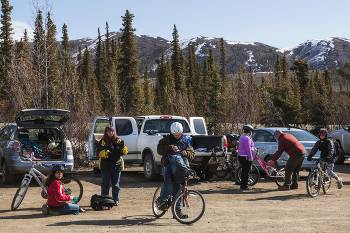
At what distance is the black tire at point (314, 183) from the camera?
10.4m

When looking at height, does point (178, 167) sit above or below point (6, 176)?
above

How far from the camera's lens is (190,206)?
723 centimetres

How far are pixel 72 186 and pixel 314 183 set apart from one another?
607cm

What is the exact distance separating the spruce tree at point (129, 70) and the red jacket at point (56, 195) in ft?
177

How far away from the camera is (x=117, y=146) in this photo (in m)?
8.78

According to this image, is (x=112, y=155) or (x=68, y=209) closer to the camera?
(x=68, y=209)

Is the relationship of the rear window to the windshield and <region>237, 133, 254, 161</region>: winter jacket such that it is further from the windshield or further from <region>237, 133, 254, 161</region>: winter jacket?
the windshield

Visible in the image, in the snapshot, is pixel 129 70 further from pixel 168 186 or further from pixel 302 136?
pixel 168 186

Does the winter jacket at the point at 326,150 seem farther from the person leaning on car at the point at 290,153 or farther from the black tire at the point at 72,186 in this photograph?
the black tire at the point at 72,186

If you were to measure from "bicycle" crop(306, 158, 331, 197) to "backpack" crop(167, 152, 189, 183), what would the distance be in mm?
4305

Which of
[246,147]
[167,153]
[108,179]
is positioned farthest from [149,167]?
[167,153]

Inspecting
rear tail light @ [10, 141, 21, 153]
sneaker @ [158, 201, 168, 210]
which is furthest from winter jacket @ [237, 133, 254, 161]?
rear tail light @ [10, 141, 21, 153]

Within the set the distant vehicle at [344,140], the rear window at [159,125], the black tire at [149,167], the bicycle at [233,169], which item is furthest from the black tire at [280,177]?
the distant vehicle at [344,140]

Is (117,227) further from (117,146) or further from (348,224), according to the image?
(348,224)
